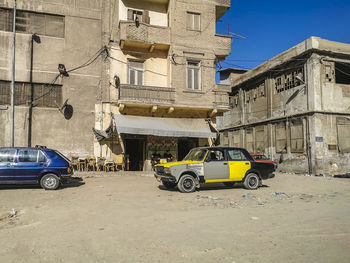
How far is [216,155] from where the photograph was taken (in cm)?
1103

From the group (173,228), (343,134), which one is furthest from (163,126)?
(343,134)

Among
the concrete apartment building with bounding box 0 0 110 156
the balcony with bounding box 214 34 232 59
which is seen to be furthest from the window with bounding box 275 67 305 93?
the concrete apartment building with bounding box 0 0 110 156

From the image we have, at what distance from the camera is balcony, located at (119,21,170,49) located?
1791 centimetres

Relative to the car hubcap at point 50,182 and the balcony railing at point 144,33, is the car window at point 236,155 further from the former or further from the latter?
the balcony railing at point 144,33

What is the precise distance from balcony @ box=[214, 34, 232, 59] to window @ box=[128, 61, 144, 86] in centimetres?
510

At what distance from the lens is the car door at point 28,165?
34.5 feet

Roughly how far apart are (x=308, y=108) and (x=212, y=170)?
12836 millimetres

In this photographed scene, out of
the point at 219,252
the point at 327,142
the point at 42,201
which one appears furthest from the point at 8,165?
the point at 327,142

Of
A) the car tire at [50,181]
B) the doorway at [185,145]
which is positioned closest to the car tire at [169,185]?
the car tire at [50,181]

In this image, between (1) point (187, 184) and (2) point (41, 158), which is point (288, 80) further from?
(2) point (41, 158)

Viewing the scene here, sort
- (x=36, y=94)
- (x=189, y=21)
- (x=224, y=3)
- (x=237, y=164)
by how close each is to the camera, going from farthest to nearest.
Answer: (x=224, y=3)
(x=189, y=21)
(x=36, y=94)
(x=237, y=164)

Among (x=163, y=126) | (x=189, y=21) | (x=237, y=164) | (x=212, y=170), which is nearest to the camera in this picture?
(x=212, y=170)

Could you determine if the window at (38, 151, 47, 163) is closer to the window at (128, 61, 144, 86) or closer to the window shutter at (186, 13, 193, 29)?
the window at (128, 61, 144, 86)

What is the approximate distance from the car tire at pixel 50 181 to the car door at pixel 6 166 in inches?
39.9
